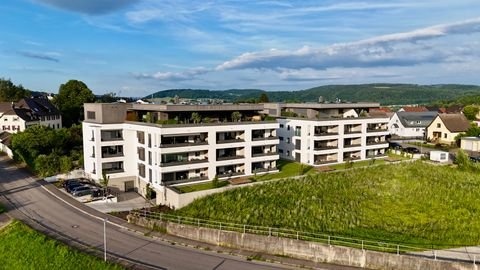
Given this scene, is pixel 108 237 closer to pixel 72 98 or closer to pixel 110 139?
pixel 110 139

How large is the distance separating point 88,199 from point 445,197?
41.9 metres

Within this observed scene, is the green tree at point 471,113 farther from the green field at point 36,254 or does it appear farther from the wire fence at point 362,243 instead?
the green field at point 36,254

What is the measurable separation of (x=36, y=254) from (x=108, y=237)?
5.68 meters

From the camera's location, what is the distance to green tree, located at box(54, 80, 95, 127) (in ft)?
301

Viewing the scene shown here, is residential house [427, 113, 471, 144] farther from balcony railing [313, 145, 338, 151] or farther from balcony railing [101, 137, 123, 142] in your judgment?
balcony railing [101, 137, 123, 142]

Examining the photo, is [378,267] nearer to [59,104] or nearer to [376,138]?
[376,138]

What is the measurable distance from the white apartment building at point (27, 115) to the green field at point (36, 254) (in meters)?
55.3

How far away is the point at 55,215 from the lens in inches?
1453

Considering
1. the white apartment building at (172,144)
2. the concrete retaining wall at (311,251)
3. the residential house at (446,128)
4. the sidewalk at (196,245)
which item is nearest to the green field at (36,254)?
the sidewalk at (196,245)

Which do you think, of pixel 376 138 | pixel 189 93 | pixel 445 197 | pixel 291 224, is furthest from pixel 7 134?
pixel 189 93

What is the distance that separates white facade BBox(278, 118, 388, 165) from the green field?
1481 inches

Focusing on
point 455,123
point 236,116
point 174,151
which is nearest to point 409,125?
point 455,123

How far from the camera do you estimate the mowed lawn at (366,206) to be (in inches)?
1277

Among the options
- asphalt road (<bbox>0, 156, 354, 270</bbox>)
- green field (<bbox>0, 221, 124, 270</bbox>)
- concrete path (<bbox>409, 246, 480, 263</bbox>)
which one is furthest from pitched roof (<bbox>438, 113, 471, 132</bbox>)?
green field (<bbox>0, 221, 124, 270</bbox>)
